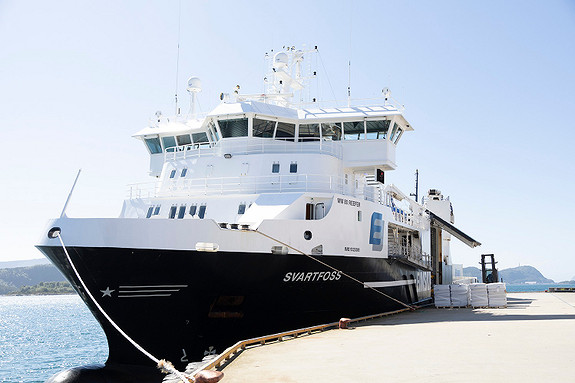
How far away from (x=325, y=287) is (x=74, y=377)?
7.39m

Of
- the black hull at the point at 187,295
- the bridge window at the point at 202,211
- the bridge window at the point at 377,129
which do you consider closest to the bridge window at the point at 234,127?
the bridge window at the point at 202,211

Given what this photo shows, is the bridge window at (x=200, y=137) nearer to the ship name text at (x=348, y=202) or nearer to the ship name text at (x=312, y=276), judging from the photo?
the ship name text at (x=348, y=202)

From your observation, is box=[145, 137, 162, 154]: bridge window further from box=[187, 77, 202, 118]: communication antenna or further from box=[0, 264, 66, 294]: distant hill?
box=[0, 264, 66, 294]: distant hill

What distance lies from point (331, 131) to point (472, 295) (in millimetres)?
10121

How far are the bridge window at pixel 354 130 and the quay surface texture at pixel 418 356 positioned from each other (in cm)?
718

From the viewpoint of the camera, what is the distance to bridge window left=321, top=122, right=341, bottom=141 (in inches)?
744

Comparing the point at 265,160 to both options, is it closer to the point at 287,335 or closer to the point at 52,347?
the point at 287,335

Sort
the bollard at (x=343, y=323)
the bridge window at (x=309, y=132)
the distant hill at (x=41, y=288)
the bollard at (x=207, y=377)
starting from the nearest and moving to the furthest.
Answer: the bollard at (x=207, y=377) < the bollard at (x=343, y=323) < the bridge window at (x=309, y=132) < the distant hill at (x=41, y=288)

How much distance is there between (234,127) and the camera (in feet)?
59.5

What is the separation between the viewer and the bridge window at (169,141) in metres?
20.2

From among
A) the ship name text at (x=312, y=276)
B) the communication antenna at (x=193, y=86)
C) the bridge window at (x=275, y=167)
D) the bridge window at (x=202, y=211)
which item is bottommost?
the ship name text at (x=312, y=276)

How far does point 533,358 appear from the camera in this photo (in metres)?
9.48

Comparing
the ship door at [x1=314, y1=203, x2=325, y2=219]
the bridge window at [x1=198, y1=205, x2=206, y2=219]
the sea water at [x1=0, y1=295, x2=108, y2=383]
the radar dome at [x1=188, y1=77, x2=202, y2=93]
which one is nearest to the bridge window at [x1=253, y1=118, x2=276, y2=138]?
the bridge window at [x1=198, y1=205, x2=206, y2=219]

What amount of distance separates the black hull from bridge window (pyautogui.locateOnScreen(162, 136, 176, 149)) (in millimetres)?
7772
